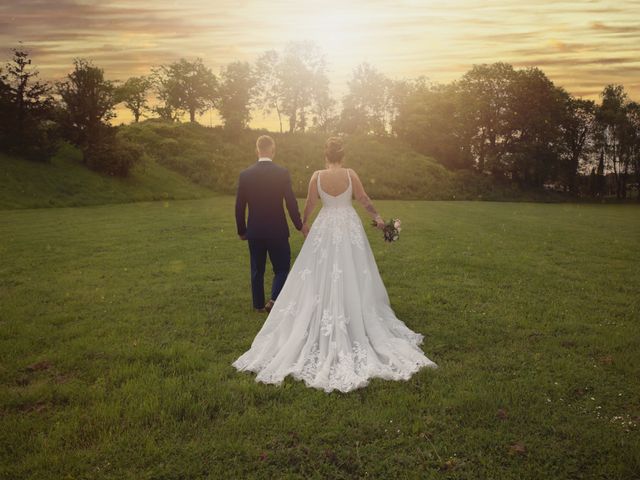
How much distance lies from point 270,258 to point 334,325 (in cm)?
255

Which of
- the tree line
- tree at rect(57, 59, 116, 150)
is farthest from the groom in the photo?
the tree line

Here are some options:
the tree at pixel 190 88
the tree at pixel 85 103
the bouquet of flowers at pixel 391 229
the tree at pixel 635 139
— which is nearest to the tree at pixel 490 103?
the tree at pixel 635 139

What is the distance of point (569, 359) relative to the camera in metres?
7.23

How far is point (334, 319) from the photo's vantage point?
24.0ft

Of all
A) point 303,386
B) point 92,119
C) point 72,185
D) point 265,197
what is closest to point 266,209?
point 265,197

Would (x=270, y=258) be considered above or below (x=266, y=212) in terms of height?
below

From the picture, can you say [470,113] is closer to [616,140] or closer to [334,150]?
[616,140]

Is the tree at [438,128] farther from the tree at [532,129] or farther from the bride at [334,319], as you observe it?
the bride at [334,319]

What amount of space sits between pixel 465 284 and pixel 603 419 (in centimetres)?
646

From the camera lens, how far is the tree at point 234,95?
57.8m

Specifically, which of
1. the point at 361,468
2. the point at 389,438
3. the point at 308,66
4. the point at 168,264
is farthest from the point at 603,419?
the point at 308,66

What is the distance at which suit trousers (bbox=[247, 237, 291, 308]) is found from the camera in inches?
361

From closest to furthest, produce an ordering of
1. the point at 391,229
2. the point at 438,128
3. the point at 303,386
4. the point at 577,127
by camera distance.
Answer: the point at 303,386
the point at 391,229
the point at 577,127
the point at 438,128

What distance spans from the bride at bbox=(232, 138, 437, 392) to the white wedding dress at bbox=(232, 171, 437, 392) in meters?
0.01
